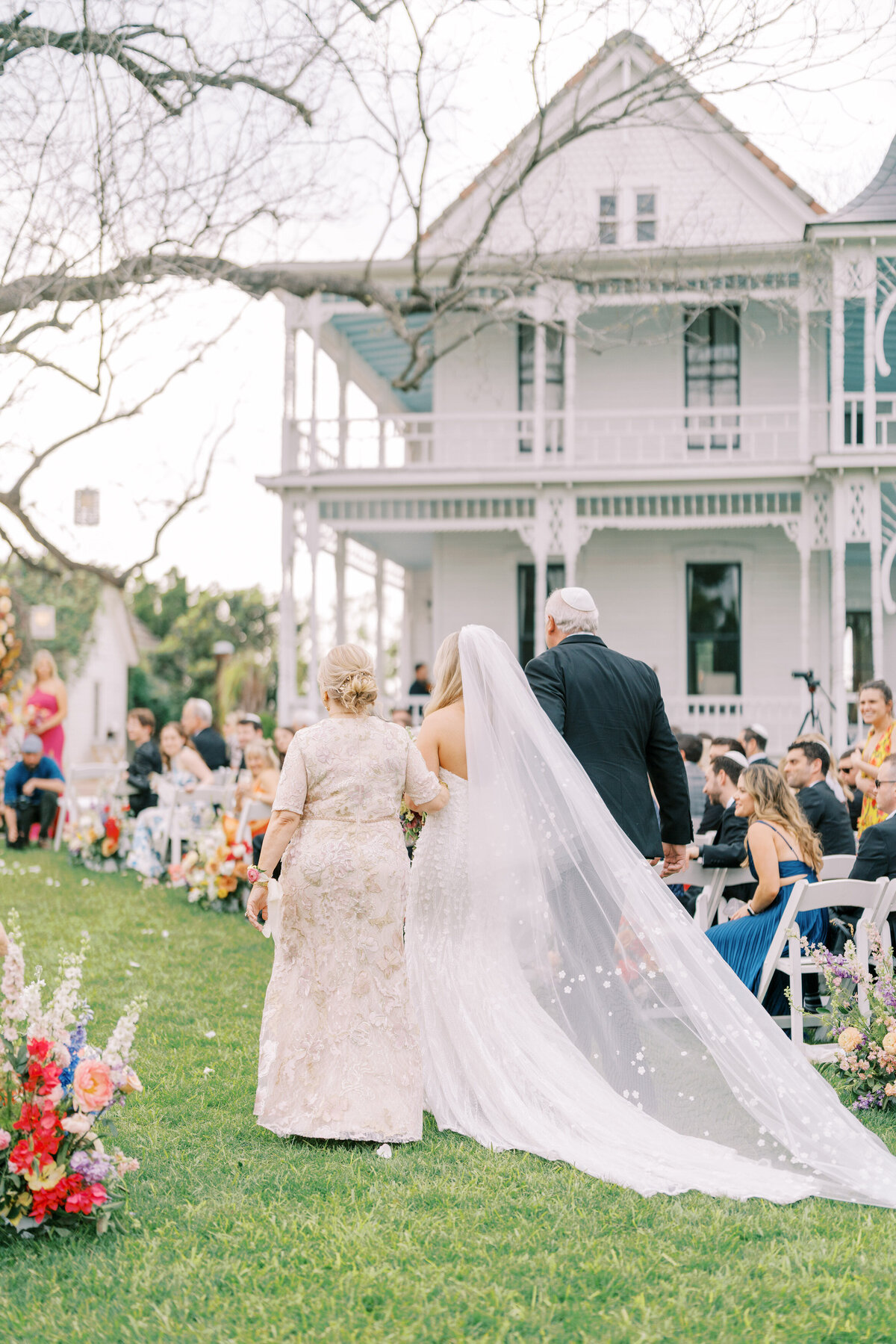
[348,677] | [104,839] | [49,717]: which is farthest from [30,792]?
[348,677]

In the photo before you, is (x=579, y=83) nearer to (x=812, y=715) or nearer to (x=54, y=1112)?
(x=812, y=715)

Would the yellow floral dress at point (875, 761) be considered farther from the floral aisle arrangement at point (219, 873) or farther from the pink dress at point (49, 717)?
the pink dress at point (49, 717)

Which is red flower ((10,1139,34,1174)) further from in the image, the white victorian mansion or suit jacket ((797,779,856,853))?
the white victorian mansion

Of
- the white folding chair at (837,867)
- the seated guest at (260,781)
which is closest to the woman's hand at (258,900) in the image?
the white folding chair at (837,867)

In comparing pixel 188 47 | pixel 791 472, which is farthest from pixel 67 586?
pixel 188 47

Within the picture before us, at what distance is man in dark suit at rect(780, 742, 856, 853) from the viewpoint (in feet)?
24.0

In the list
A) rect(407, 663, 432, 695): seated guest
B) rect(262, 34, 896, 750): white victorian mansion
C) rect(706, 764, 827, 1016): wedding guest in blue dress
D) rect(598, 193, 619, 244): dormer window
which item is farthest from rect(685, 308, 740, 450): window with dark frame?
rect(706, 764, 827, 1016): wedding guest in blue dress

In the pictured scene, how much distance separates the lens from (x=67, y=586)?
3950 cm

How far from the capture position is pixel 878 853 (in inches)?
225

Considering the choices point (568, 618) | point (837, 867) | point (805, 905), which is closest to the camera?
point (568, 618)

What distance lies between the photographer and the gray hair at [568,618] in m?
5.27

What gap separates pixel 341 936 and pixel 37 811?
33.2 feet

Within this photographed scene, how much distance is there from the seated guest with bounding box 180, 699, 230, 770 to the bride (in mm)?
7814

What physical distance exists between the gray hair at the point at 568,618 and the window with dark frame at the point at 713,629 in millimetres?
13013
